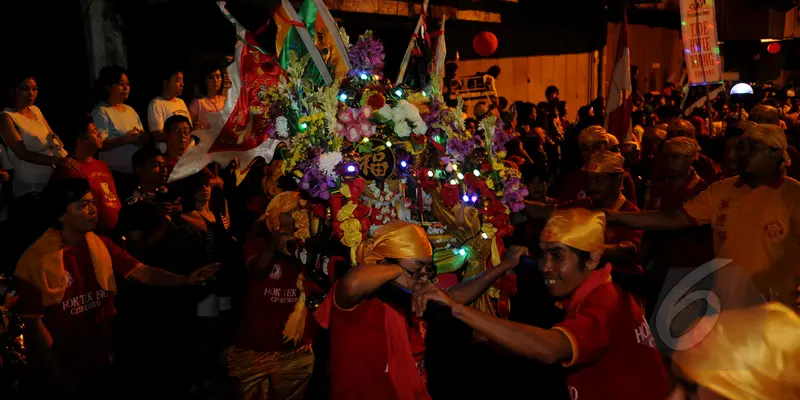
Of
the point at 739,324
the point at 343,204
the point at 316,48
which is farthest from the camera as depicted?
the point at 316,48

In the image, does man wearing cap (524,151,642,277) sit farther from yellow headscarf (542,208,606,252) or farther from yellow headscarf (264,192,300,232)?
yellow headscarf (542,208,606,252)

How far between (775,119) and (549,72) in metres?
11.5

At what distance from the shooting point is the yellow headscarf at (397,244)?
3.66 m

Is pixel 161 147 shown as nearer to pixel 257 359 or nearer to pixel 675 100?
pixel 257 359

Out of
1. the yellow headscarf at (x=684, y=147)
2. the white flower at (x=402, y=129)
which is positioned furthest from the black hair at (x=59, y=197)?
the yellow headscarf at (x=684, y=147)

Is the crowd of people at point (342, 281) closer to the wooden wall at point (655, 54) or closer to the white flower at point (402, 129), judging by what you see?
the white flower at point (402, 129)

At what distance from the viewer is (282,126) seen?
17.5 ft

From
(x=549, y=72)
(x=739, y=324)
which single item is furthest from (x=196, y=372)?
(x=549, y=72)

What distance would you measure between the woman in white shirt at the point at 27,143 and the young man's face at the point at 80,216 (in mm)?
2309

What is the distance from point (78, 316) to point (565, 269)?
9.78 feet

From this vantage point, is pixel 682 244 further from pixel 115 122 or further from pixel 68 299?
pixel 115 122

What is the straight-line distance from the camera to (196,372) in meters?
6.26

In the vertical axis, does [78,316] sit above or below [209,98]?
below

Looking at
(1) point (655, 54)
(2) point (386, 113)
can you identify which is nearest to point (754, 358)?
(2) point (386, 113)
